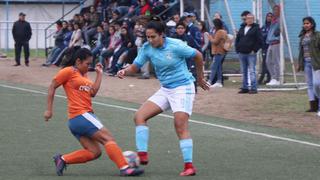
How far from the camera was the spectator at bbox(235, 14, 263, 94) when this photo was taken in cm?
2106

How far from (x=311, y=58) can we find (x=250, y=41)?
4582mm

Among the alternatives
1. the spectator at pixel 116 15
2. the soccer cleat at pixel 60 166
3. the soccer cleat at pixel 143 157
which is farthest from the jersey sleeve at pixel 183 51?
the spectator at pixel 116 15

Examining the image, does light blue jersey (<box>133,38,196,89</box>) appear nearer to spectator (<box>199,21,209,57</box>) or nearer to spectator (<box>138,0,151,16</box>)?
spectator (<box>199,21,209,57</box>)

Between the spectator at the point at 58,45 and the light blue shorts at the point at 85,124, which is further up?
the spectator at the point at 58,45

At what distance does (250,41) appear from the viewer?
21047 millimetres

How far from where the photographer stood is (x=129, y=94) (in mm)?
21812

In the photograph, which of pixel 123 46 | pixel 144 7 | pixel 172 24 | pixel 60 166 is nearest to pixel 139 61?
pixel 60 166

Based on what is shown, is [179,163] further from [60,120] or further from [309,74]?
[309,74]

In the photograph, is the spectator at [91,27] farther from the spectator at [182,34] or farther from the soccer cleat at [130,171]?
the soccer cleat at [130,171]

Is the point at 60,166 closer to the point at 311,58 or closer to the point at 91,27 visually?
the point at 311,58

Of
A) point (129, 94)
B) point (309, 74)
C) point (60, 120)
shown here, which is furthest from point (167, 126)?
point (129, 94)

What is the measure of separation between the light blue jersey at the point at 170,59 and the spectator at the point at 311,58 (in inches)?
248

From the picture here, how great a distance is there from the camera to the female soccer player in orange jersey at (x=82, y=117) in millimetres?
10070

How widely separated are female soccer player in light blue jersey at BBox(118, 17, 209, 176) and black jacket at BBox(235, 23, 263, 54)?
10.5 m
